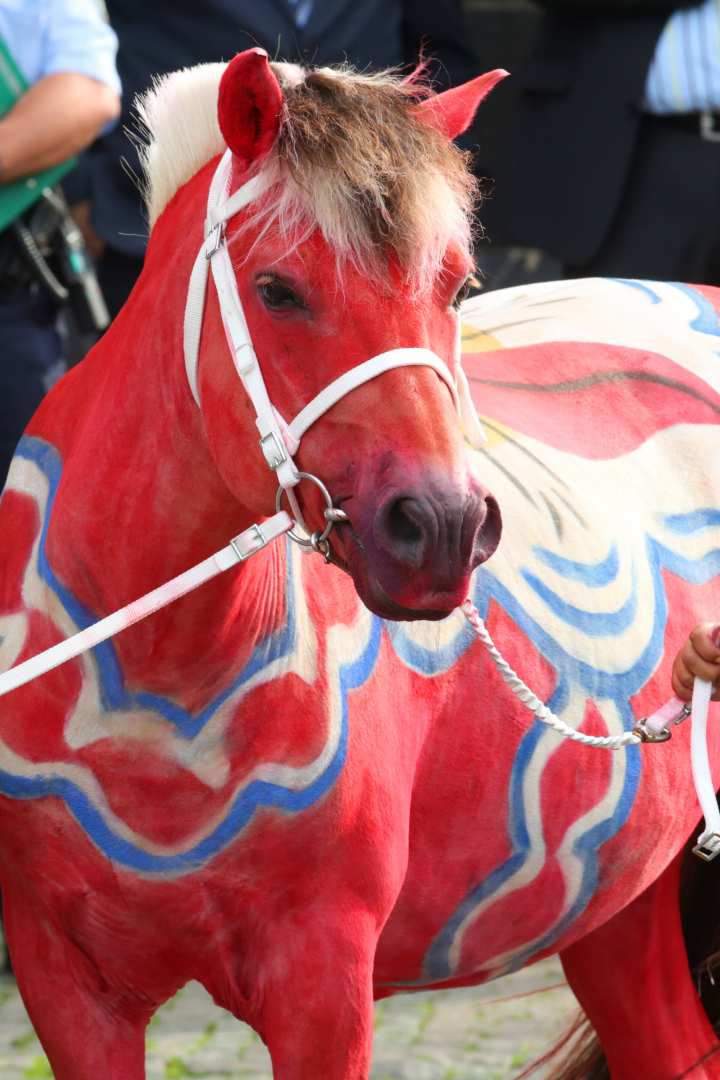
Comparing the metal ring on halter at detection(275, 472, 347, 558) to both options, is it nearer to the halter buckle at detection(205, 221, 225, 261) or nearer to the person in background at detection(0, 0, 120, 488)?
the halter buckle at detection(205, 221, 225, 261)

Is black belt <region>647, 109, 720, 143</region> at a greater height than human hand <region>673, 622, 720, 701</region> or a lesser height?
lesser

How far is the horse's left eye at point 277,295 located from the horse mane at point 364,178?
0.16 ft

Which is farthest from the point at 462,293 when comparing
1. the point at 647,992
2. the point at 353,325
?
the point at 647,992

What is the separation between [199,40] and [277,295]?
2.53 m

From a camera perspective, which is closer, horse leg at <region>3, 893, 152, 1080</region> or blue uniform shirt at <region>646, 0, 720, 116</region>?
horse leg at <region>3, 893, 152, 1080</region>

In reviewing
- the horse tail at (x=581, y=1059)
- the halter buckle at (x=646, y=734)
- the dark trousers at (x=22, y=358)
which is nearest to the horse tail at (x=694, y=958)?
the horse tail at (x=581, y=1059)

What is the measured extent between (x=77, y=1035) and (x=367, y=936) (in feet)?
1.47

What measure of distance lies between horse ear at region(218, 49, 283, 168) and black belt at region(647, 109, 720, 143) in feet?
9.61

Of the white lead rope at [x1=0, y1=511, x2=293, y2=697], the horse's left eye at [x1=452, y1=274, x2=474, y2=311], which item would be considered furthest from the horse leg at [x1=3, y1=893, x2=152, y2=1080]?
the horse's left eye at [x1=452, y1=274, x2=474, y2=311]

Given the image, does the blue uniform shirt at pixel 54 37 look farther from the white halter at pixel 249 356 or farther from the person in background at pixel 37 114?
the white halter at pixel 249 356

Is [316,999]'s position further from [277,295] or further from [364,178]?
[364,178]

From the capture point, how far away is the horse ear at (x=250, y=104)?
2.04 meters

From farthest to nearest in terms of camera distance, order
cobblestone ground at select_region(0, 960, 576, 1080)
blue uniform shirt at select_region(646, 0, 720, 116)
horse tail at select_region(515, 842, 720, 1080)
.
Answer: blue uniform shirt at select_region(646, 0, 720, 116)
cobblestone ground at select_region(0, 960, 576, 1080)
horse tail at select_region(515, 842, 720, 1080)

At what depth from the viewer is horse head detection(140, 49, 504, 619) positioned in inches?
78.2
